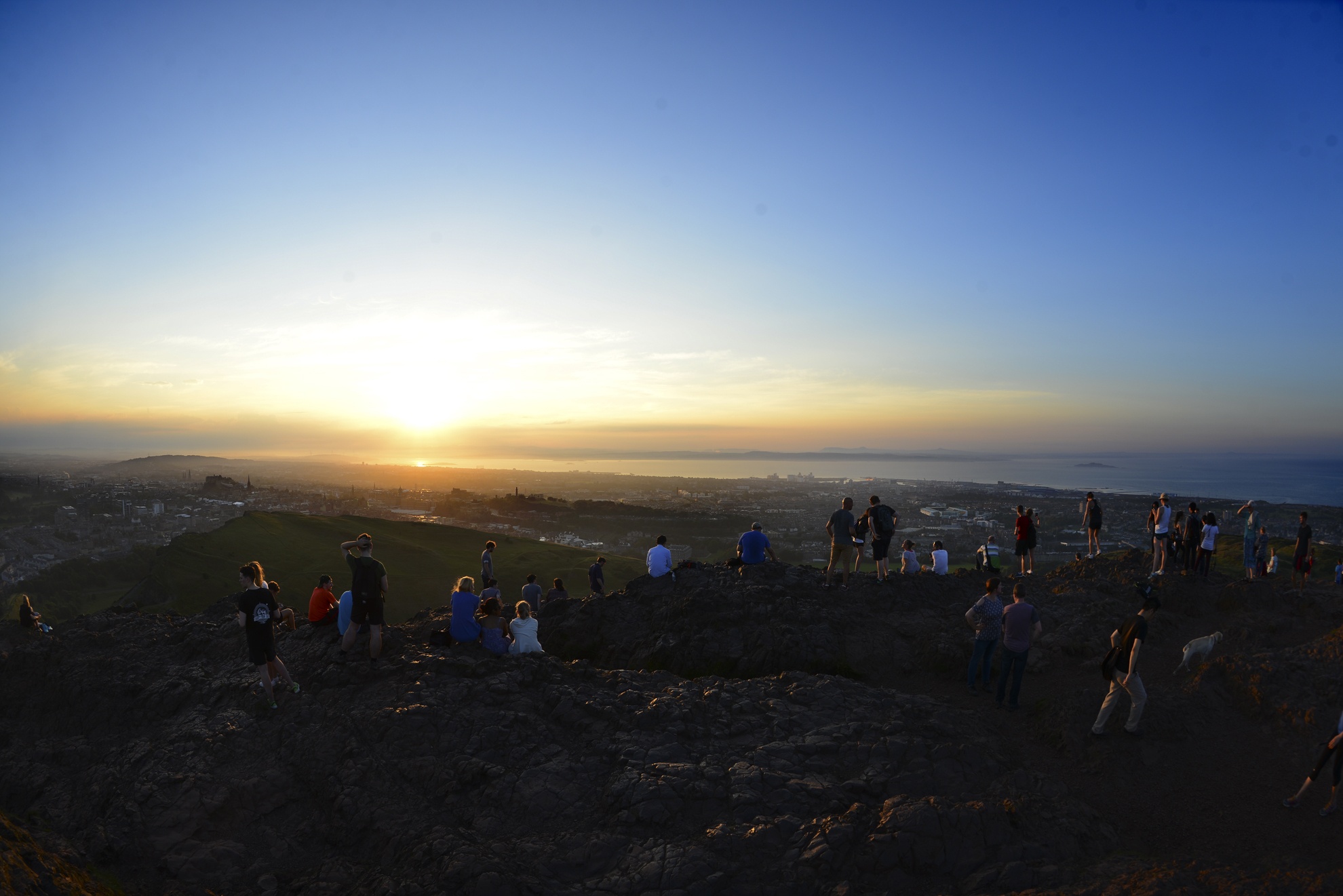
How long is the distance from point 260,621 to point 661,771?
6804mm

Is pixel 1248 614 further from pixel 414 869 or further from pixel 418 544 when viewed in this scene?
pixel 418 544

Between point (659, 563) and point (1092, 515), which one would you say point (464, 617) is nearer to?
point (659, 563)

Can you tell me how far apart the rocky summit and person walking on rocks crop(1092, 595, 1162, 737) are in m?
0.32

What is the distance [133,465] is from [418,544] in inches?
7448

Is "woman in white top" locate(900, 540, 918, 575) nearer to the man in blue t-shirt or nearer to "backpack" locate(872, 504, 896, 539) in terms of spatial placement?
"backpack" locate(872, 504, 896, 539)

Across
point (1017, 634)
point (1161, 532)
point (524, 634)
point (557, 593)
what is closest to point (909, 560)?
point (1161, 532)

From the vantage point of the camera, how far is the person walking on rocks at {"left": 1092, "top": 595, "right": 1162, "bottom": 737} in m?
9.19

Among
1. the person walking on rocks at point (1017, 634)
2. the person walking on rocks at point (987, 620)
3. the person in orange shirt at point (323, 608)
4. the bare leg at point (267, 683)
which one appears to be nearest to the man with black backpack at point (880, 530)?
the person walking on rocks at point (987, 620)

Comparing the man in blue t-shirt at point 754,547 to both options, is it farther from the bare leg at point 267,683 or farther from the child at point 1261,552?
the child at point 1261,552

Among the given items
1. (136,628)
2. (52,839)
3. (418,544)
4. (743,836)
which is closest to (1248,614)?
(743,836)

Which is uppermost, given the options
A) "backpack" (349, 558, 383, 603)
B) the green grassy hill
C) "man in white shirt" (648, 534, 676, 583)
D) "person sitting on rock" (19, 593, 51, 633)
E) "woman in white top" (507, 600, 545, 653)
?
"backpack" (349, 558, 383, 603)

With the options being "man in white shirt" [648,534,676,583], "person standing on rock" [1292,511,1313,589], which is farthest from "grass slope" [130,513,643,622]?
"person standing on rock" [1292,511,1313,589]

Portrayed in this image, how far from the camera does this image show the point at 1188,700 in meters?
10.5

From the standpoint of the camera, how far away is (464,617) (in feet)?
39.6
